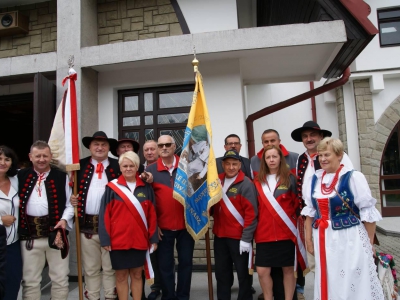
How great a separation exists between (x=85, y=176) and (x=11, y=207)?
31.0 inches

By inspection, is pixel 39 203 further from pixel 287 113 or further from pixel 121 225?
pixel 287 113

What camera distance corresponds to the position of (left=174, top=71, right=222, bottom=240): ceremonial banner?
11.2 feet

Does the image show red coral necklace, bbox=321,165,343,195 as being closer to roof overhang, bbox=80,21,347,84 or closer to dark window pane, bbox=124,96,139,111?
roof overhang, bbox=80,21,347,84

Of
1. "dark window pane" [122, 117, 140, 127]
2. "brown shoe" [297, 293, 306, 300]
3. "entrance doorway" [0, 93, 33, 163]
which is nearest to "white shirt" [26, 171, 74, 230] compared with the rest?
"dark window pane" [122, 117, 140, 127]

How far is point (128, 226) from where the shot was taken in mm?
3180

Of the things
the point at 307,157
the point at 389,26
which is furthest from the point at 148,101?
the point at 389,26

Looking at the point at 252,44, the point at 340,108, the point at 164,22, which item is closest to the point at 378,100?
the point at 340,108

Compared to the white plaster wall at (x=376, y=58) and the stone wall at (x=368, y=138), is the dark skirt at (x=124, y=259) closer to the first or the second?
the stone wall at (x=368, y=138)

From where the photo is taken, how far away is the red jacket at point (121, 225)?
3166mm

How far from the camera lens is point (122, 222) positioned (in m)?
3.19

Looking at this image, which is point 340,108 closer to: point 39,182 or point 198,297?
point 198,297

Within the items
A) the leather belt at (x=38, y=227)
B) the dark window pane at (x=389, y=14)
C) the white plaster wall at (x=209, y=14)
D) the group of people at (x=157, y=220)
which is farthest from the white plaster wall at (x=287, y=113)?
the leather belt at (x=38, y=227)

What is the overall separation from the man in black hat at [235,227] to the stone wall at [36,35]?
169 inches

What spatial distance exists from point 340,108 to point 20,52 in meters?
8.17
